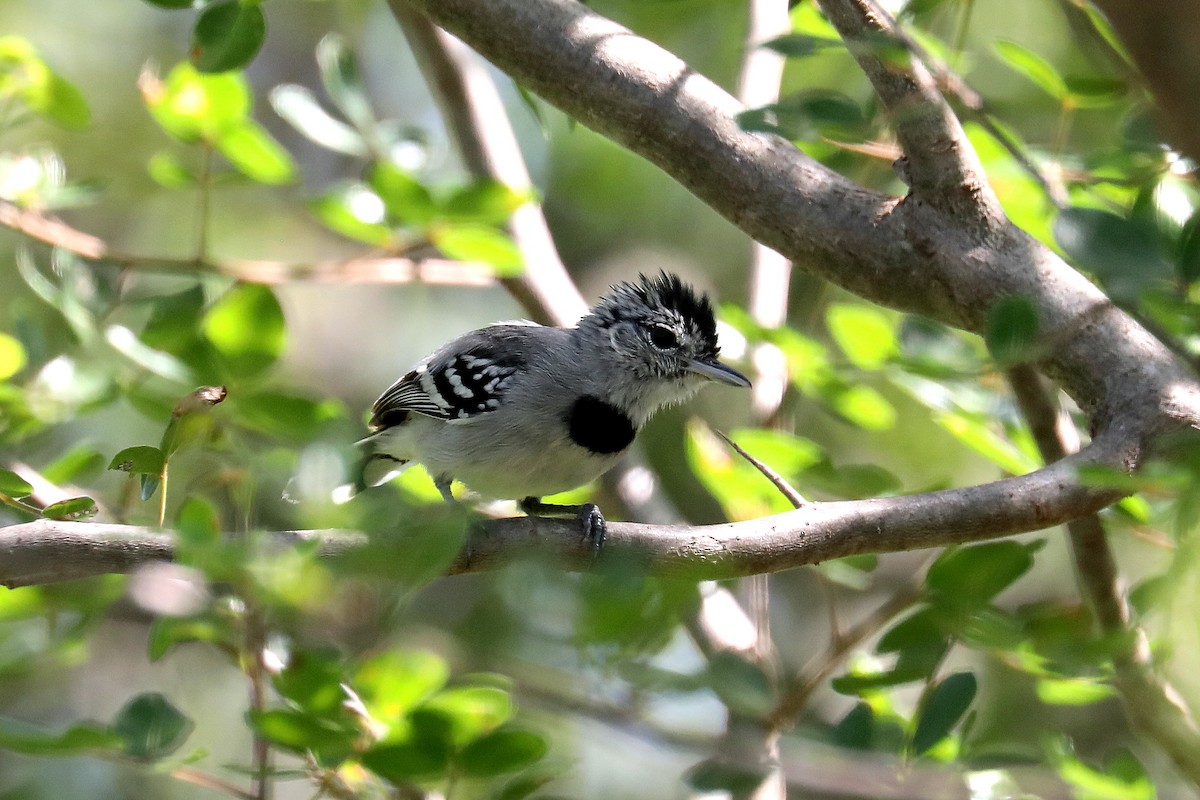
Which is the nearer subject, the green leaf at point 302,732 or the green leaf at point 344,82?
the green leaf at point 302,732

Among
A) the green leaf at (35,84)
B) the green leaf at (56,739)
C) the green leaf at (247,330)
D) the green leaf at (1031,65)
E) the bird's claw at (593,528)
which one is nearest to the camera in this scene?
the green leaf at (56,739)

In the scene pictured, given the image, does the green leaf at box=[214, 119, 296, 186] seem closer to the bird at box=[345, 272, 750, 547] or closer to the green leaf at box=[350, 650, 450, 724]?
the bird at box=[345, 272, 750, 547]

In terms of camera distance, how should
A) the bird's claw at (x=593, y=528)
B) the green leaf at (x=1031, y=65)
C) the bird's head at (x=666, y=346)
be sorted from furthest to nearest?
the bird's head at (x=666, y=346), the green leaf at (x=1031, y=65), the bird's claw at (x=593, y=528)

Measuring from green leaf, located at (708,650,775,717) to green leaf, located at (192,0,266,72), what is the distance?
214cm

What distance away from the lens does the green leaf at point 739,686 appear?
5.31ft

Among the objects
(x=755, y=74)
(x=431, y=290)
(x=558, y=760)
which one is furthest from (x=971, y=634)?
(x=431, y=290)

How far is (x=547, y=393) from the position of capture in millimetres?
4262

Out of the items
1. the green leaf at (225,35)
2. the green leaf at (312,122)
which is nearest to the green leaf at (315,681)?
the green leaf at (225,35)

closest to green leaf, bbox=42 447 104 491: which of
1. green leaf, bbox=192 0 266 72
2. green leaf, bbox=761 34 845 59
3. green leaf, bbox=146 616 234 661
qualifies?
green leaf, bbox=146 616 234 661

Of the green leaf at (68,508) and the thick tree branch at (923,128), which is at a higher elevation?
the thick tree branch at (923,128)

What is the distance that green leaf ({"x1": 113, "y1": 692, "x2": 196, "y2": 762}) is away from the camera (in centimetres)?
222

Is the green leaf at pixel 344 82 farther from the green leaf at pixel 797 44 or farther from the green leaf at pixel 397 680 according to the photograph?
the green leaf at pixel 397 680

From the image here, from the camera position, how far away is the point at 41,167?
3.66 meters

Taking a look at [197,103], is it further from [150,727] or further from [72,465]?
[150,727]
